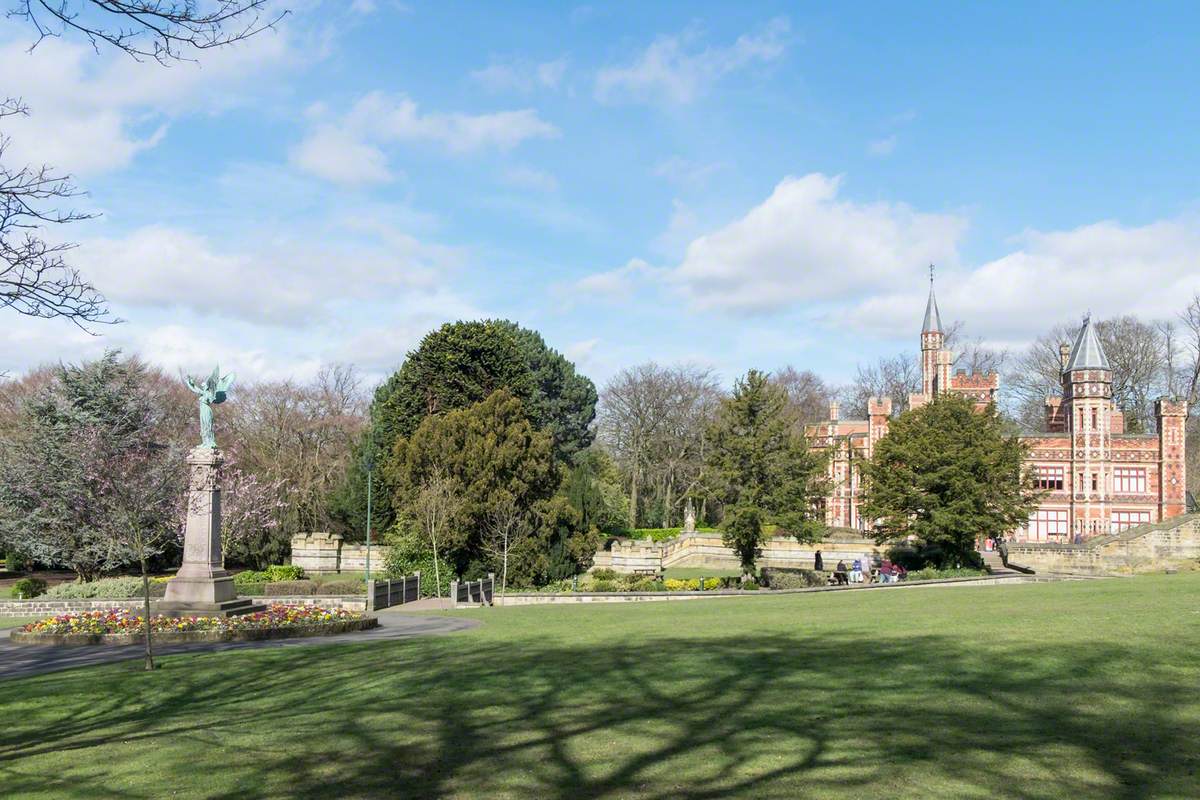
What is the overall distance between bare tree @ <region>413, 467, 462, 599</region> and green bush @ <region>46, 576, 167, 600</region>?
416 inches

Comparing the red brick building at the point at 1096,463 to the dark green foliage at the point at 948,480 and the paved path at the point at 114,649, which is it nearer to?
the dark green foliage at the point at 948,480

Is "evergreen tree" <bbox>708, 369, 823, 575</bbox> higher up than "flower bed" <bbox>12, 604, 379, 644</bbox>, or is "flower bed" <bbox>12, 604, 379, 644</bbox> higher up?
"evergreen tree" <bbox>708, 369, 823, 575</bbox>

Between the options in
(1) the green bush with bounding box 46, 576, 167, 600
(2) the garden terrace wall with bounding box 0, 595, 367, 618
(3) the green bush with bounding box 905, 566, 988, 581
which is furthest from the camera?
(3) the green bush with bounding box 905, 566, 988, 581

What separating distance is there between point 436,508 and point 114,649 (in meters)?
20.5

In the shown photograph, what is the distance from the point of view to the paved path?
1811 cm

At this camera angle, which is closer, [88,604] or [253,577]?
[88,604]

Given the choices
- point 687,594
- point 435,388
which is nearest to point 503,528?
point 687,594

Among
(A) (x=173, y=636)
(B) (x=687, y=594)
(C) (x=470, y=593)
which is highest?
(A) (x=173, y=636)

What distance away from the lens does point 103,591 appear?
1323 inches

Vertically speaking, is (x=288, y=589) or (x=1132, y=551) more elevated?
(x=1132, y=551)

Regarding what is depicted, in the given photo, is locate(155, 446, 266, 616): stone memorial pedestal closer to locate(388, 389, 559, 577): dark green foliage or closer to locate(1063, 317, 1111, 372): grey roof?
locate(388, 389, 559, 577): dark green foliage

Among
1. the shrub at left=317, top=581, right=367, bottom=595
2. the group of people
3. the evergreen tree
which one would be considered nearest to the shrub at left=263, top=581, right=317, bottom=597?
the shrub at left=317, top=581, right=367, bottom=595

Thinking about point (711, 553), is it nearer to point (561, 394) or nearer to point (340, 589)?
point (561, 394)

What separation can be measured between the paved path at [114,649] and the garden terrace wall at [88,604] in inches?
230
